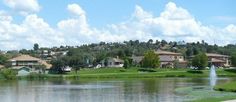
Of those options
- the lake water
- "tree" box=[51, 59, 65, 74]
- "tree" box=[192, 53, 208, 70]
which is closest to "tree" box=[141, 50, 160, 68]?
"tree" box=[192, 53, 208, 70]

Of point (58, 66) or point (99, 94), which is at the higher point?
point (58, 66)

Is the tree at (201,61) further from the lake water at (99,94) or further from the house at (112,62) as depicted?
the lake water at (99,94)

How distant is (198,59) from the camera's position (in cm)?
15675

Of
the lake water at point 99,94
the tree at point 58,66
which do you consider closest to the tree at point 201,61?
the tree at point 58,66

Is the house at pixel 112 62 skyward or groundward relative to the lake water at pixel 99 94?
skyward

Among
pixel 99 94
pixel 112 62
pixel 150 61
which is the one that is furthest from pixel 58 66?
pixel 99 94

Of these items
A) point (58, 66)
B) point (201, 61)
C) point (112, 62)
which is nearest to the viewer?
point (201, 61)

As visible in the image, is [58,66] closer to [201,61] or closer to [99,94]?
[201,61]

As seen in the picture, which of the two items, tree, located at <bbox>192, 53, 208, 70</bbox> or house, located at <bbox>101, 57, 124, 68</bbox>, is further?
house, located at <bbox>101, 57, 124, 68</bbox>

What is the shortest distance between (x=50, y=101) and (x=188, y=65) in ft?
436

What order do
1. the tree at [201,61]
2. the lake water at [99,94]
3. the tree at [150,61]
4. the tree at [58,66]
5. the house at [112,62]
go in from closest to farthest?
1. the lake water at [99,94]
2. the tree at [201,61]
3. the tree at [150,61]
4. the tree at [58,66]
5. the house at [112,62]

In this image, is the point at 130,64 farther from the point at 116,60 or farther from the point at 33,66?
the point at 33,66

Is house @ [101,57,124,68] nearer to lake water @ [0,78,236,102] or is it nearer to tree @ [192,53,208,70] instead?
tree @ [192,53,208,70]

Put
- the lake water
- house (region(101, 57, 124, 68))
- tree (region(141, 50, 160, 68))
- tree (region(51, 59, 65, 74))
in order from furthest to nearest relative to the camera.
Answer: house (region(101, 57, 124, 68)) → tree (region(51, 59, 65, 74)) → tree (region(141, 50, 160, 68)) → the lake water
